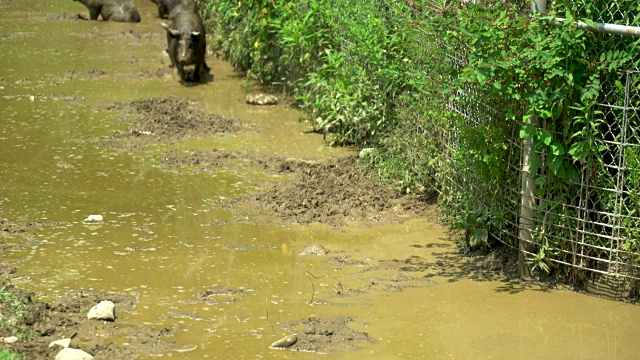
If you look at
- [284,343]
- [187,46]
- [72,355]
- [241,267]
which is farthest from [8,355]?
[187,46]

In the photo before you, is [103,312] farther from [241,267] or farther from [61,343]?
[241,267]

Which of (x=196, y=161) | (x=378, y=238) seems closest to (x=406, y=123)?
(x=378, y=238)

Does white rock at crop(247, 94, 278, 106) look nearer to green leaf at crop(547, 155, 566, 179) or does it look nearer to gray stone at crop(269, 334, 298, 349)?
green leaf at crop(547, 155, 566, 179)

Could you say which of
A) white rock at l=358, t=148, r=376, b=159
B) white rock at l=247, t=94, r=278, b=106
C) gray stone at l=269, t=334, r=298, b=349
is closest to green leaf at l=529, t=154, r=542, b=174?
gray stone at l=269, t=334, r=298, b=349

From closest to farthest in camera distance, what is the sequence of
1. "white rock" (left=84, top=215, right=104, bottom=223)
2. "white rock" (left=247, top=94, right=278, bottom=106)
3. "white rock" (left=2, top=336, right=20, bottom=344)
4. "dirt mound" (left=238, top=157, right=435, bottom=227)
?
"white rock" (left=2, top=336, right=20, bottom=344), "white rock" (left=84, top=215, right=104, bottom=223), "dirt mound" (left=238, top=157, right=435, bottom=227), "white rock" (left=247, top=94, right=278, bottom=106)

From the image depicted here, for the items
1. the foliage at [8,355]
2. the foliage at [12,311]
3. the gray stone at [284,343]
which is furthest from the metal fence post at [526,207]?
the foliage at [8,355]

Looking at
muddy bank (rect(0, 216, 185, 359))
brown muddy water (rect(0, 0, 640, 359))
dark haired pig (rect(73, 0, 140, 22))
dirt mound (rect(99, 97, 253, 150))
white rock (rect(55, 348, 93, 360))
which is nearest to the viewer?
white rock (rect(55, 348, 93, 360))

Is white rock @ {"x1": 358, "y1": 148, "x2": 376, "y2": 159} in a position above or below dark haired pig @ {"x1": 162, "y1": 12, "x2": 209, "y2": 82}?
below

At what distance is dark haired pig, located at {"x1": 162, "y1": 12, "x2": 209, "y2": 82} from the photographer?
45.4ft

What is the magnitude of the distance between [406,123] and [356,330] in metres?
3.36

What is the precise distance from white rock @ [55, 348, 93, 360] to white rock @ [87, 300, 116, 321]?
636mm

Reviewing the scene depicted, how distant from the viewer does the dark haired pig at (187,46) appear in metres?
13.8

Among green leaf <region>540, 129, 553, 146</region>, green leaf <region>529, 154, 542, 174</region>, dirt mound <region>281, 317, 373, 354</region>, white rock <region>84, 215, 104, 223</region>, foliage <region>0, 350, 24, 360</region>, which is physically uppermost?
green leaf <region>540, 129, 553, 146</region>

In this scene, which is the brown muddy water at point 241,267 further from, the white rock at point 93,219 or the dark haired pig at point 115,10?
the dark haired pig at point 115,10
